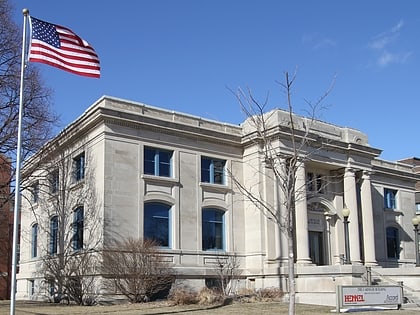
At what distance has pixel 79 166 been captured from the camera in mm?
34469

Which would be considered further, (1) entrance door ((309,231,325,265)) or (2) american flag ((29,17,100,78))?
(1) entrance door ((309,231,325,265))

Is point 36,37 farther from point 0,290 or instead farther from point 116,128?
point 0,290

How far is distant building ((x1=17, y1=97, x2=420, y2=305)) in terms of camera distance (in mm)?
30359

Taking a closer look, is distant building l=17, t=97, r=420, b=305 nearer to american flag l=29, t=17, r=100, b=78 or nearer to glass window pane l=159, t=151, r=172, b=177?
glass window pane l=159, t=151, r=172, b=177

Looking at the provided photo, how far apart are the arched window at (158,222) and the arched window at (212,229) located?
2.60 metres

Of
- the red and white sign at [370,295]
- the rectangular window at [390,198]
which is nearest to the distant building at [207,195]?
the red and white sign at [370,295]

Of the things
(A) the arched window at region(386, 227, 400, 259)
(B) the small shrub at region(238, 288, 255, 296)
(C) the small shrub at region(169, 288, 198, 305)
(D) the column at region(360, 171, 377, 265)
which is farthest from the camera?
(A) the arched window at region(386, 227, 400, 259)

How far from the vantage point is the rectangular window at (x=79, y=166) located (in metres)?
33.4

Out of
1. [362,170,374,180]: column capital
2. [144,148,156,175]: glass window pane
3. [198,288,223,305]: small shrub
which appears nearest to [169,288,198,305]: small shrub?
[198,288,223,305]: small shrub

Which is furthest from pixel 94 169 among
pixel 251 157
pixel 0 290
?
pixel 0 290

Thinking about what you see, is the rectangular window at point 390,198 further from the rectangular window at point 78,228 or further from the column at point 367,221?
the rectangular window at point 78,228

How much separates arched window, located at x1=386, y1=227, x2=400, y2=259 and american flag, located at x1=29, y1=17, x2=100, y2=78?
33.4 meters

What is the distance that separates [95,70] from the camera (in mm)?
18797

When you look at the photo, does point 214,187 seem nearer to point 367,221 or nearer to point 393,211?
point 367,221
